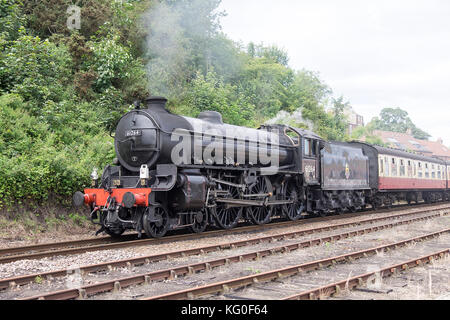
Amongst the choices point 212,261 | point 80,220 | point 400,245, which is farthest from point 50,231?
point 400,245

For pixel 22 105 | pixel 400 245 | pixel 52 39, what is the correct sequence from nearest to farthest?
pixel 400 245 < pixel 22 105 < pixel 52 39

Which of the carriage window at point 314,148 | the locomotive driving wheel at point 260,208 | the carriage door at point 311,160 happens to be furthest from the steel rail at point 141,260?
the carriage window at point 314,148

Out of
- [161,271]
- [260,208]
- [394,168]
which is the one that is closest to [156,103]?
[260,208]

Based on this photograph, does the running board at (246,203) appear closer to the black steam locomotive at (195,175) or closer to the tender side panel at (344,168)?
the black steam locomotive at (195,175)

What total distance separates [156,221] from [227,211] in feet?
10.1

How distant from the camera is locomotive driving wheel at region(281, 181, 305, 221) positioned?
14.8 metres

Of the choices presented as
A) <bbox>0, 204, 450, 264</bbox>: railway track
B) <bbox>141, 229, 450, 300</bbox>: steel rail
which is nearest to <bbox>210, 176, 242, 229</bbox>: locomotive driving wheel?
<bbox>0, 204, 450, 264</bbox>: railway track

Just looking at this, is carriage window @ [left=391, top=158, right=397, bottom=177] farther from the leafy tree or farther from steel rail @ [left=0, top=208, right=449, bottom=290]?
the leafy tree

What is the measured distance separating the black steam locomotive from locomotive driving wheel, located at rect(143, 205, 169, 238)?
23 mm

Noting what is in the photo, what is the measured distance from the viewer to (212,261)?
7203mm

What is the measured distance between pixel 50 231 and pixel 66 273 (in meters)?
5.02

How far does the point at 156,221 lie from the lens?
9906 mm

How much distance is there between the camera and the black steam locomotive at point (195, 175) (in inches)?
391
